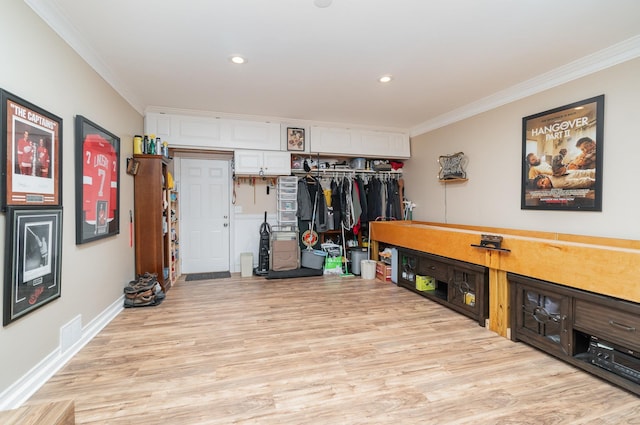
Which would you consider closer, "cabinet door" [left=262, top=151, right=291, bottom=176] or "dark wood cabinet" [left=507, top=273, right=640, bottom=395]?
"dark wood cabinet" [left=507, top=273, right=640, bottom=395]

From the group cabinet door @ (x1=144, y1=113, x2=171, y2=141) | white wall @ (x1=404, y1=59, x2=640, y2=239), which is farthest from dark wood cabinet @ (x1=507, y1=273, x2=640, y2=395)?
cabinet door @ (x1=144, y1=113, x2=171, y2=141)

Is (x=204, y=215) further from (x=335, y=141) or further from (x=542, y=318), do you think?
(x=542, y=318)

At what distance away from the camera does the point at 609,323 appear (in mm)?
1991

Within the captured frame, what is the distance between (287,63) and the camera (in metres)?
2.87

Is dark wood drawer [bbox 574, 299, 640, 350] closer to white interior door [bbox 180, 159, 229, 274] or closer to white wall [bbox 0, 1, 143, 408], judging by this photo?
white wall [bbox 0, 1, 143, 408]

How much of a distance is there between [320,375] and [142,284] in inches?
103

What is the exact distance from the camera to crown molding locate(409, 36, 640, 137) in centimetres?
251

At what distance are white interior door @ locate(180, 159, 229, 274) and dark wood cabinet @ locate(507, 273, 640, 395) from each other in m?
4.33

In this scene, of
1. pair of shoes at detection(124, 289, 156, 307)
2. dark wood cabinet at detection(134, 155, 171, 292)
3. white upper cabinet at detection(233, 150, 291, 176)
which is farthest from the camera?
white upper cabinet at detection(233, 150, 291, 176)

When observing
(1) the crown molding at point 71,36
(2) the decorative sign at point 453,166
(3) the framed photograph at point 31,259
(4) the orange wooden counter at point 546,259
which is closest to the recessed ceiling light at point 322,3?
(1) the crown molding at point 71,36

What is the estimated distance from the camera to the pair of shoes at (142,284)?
11.2ft

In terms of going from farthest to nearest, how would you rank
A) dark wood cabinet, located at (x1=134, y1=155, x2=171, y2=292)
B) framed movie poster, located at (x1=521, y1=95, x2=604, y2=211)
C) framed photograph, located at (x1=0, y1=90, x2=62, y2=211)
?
1. dark wood cabinet, located at (x1=134, y1=155, x2=171, y2=292)
2. framed movie poster, located at (x1=521, y1=95, x2=604, y2=211)
3. framed photograph, located at (x1=0, y1=90, x2=62, y2=211)

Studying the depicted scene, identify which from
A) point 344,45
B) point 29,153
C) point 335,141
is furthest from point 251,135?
point 29,153

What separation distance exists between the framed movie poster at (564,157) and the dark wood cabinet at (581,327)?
1.07 metres
